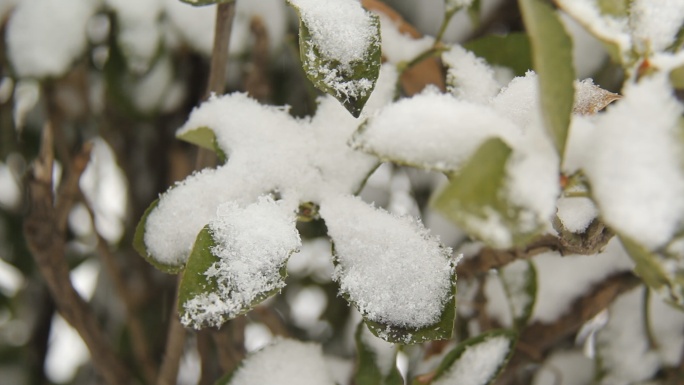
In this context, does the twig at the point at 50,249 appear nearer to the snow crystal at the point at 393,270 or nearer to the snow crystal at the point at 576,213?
the snow crystal at the point at 393,270

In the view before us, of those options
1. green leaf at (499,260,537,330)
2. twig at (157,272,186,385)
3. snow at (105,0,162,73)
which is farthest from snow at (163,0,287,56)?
green leaf at (499,260,537,330)

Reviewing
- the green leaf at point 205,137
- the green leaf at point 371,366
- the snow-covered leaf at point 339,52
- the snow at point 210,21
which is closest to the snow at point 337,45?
the snow-covered leaf at point 339,52

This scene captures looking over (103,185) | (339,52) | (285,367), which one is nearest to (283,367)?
(285,367)

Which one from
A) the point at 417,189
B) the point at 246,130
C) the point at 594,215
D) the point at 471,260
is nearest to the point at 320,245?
the point at 417,189

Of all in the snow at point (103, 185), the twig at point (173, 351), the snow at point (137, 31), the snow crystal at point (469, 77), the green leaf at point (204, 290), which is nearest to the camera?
the green leaf at point (204, 290)

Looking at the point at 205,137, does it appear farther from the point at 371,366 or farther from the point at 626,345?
the point at 626,345
